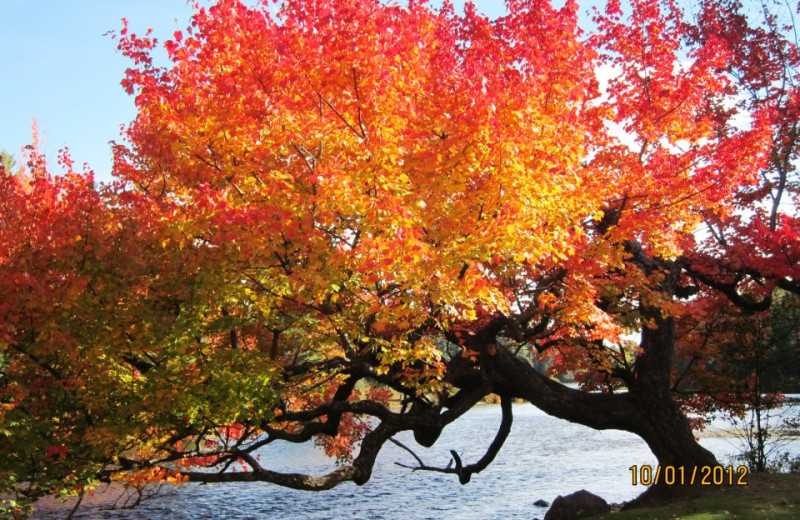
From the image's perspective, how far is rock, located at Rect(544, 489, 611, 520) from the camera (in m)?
14.0

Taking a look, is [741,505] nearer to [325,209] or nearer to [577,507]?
[577,507]

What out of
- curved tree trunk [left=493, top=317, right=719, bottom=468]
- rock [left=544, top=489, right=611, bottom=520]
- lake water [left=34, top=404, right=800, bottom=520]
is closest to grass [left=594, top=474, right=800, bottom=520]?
curved tree trunk [left=493, top=317, right=719, bottom=468]

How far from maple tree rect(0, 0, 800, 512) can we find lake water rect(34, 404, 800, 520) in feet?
32.1

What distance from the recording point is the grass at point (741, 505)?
10.0 meters

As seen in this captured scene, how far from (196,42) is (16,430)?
6.64m

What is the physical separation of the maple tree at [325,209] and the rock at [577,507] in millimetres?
2715

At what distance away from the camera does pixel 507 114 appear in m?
7.77

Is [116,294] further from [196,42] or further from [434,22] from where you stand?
[434,22]

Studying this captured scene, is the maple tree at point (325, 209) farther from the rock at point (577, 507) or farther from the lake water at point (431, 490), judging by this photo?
the lake water at point (431, 490)

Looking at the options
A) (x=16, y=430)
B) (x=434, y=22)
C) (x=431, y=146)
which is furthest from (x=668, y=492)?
(x=16, y=430)
